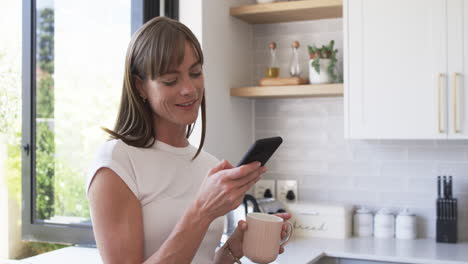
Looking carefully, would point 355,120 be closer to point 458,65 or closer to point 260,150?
point 458,65

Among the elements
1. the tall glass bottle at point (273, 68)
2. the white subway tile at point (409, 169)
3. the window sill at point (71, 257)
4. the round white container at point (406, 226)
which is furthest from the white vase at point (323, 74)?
the window sill at point (71, 257)

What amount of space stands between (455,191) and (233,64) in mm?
1384

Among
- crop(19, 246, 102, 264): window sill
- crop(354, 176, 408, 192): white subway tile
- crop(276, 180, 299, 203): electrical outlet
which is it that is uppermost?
crop(354, 176, 408, 192): white subway tile

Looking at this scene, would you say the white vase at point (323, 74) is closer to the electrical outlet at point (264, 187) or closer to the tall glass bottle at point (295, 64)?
the tall glass bottle at point (295, 64)

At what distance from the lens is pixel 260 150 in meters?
1.30

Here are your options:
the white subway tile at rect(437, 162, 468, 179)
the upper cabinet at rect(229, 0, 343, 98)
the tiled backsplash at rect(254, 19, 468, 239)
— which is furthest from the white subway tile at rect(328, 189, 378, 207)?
the upper cabinet at rect(229, 0, 343, 98)

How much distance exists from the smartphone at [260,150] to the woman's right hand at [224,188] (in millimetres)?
13

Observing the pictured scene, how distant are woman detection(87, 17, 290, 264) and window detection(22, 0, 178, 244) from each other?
4.34 ft

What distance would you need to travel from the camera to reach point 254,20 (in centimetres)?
349

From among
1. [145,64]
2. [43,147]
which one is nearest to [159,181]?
[145,64]

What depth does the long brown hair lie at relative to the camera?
4.62 ft

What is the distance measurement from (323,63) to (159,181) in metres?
1.91

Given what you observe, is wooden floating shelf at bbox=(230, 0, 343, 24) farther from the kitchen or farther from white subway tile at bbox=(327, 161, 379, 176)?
white subway tile at bbox=(327, 161, 379, 176)

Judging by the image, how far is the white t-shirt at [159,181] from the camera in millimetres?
1396
